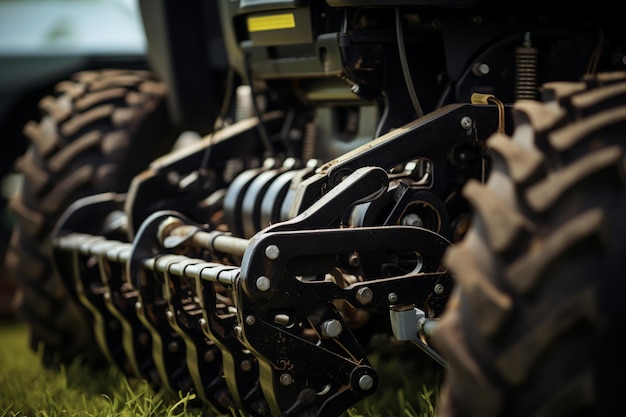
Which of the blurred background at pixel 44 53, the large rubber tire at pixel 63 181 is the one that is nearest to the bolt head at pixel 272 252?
the large rubber tire at pixel 63 181

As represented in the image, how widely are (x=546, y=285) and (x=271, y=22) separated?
1.84 m

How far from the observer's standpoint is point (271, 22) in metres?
3.64

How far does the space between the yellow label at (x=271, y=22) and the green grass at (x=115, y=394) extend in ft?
3.82

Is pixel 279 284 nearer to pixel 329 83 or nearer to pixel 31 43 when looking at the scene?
pixel 329 83

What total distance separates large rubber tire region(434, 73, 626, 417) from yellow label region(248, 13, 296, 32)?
1.45 metres

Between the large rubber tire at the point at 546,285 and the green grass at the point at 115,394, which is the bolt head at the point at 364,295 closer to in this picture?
the green grass at the point at 115,394

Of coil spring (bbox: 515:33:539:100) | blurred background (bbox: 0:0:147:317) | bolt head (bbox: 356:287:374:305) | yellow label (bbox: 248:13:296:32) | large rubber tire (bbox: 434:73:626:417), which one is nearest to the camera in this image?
large rubber tire (bbox: 434:73:626:417)

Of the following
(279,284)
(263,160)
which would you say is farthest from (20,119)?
(279,284)

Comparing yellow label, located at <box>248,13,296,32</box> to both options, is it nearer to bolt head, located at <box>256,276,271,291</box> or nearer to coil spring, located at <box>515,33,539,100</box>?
coil spring, located at <box>515,33,539,100</box>

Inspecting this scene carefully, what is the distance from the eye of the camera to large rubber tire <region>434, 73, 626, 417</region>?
6.56 feet

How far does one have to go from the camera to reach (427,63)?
135 inches

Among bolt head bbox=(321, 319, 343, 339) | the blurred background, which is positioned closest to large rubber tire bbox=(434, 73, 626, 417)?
bolt head bbox=(321, 319, 343, 339)

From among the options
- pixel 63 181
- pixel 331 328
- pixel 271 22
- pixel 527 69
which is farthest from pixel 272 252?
pixel 63 181

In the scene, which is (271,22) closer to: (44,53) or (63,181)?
(63,181)
